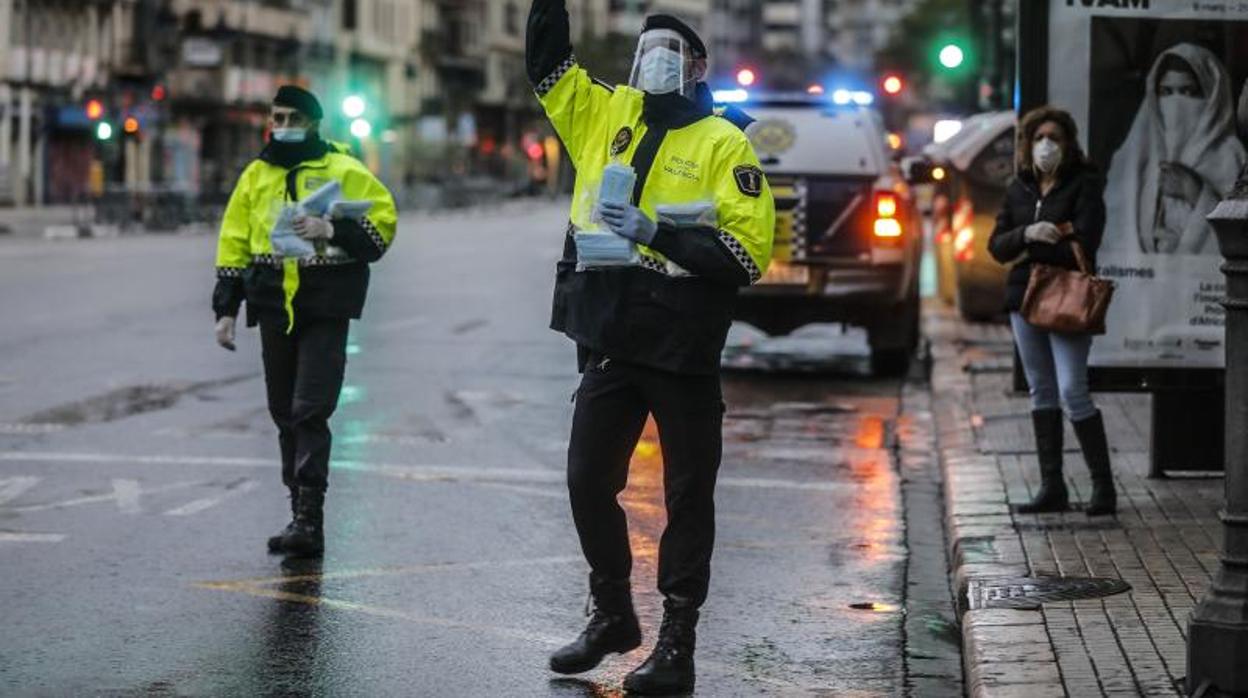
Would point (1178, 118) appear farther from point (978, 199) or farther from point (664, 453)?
point (978, 199)

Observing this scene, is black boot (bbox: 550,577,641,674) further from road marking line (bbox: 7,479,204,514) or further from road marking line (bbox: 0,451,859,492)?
road marking line (bbox: 0,451,859,492)

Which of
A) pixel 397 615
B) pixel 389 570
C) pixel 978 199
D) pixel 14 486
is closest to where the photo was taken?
pixel 397 615

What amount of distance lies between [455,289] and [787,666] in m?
21.5

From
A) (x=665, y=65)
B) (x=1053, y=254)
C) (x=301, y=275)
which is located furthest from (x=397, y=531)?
(x=665, y=65)

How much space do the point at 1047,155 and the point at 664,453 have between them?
3354 millimetres

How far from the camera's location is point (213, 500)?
1091 cm

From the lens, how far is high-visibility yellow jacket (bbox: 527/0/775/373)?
688 centimetres

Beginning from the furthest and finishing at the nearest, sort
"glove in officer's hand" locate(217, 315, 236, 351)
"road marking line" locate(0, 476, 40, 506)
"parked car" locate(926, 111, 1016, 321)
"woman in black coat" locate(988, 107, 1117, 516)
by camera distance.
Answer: "parked car" locate(926, 111, 1016, 321), "road marking line" locate(0, 476, 40, 506), "woman in black coat" locate(988, 107, 1117, 516), "glove in officer's hand" locate(217, 315, 236, 351)

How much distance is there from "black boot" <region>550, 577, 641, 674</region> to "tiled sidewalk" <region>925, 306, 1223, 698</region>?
996 mm

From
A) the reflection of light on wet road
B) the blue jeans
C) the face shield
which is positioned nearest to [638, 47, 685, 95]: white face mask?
the face shield

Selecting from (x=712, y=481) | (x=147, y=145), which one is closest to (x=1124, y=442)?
(x=712, y=481)

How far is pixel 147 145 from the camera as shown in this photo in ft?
253

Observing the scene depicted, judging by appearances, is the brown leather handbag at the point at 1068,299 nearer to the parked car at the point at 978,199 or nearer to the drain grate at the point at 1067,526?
the drain grate at the point at 1067,526

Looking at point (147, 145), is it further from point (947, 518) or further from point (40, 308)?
point (947, 518)
